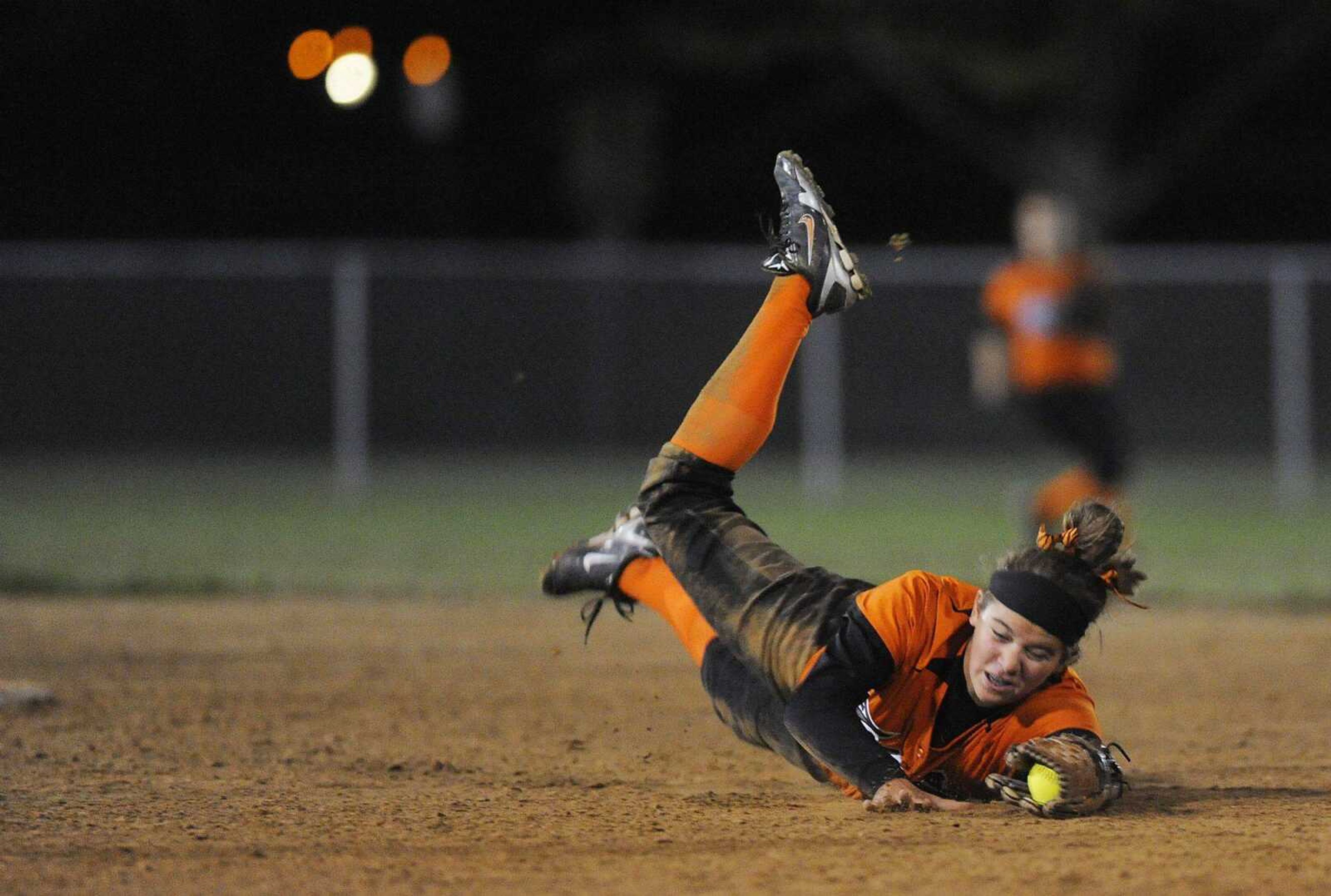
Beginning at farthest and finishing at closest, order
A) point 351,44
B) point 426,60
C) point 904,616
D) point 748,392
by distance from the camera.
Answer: point 426,60, point 351,44, point 748,392, point 904,616

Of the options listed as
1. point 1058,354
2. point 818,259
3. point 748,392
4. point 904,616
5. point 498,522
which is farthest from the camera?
point 498,522

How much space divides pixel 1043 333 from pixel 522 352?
25.0ft

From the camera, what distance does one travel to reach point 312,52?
18.8 metres

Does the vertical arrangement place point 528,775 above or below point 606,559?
below

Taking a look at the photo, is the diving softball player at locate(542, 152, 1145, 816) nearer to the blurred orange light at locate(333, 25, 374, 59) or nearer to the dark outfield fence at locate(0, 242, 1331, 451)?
the blurred orange light at locate(333, 25, 374, 59)

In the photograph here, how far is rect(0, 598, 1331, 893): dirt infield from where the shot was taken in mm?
4148

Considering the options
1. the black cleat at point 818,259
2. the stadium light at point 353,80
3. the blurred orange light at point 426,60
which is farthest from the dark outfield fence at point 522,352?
the black cleat at point 818,259

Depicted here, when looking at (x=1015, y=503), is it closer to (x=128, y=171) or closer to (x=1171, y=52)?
(x=1171, y=52)

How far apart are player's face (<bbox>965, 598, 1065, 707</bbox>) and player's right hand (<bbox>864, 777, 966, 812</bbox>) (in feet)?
0.96

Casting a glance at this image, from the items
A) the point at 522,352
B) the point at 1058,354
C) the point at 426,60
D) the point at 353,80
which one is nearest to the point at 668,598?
the point at 353,80

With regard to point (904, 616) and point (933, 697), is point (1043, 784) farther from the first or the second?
point (904, 616)

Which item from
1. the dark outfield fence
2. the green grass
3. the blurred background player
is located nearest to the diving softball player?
the green grass

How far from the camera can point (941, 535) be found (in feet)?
42.0

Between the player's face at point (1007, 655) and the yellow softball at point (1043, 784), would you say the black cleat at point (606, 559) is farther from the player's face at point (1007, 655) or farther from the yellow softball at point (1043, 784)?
the yellow softball at point (1043, 784)
